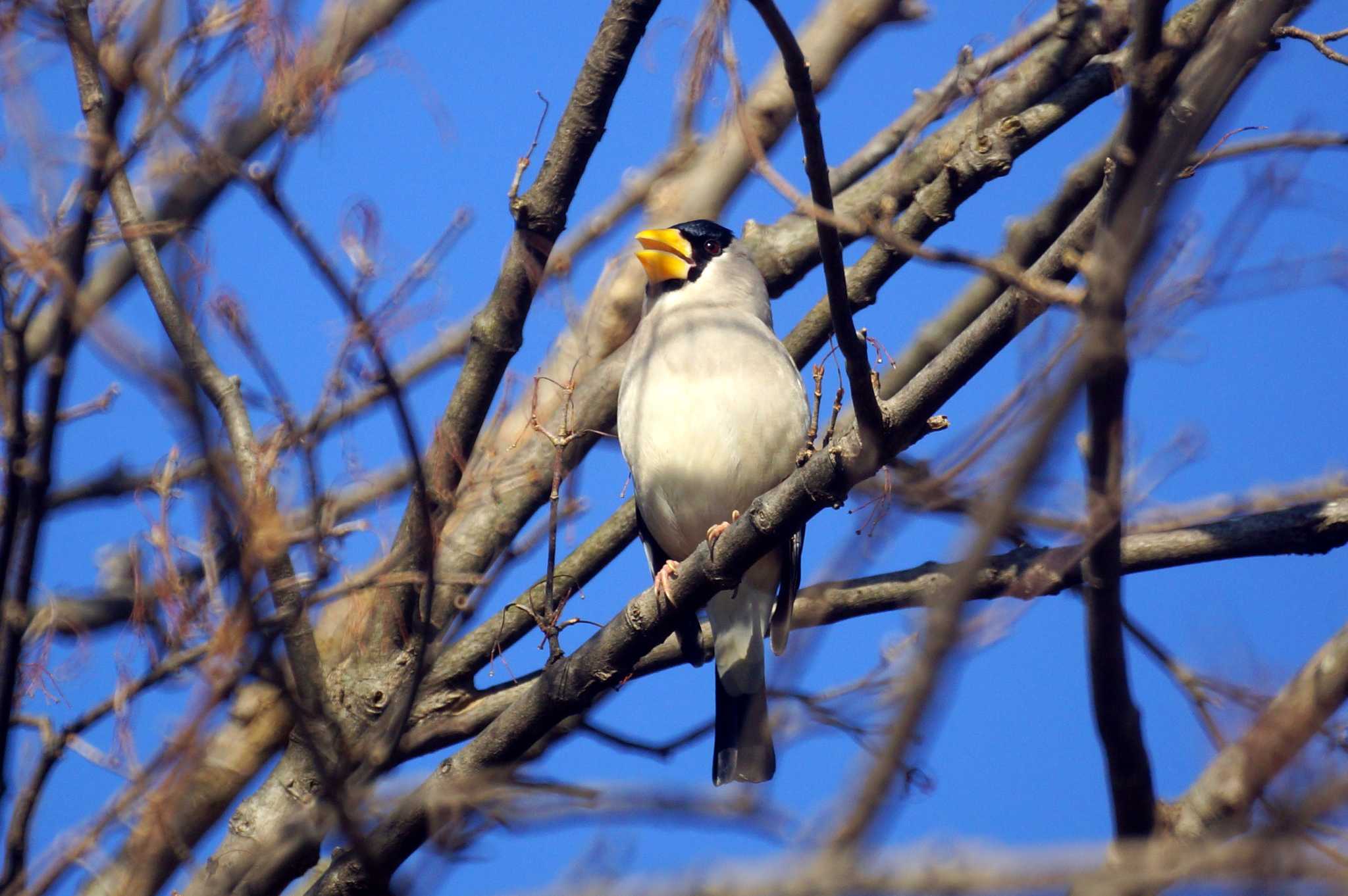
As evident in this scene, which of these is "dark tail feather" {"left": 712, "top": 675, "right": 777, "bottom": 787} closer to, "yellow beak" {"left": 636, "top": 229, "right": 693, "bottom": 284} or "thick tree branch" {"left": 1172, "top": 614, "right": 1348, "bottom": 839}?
"yellow beak" {"left": 636, "top": 229, "right": 693, "bottom": 284}

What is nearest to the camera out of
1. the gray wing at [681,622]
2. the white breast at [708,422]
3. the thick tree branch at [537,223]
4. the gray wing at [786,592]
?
the gray wing at [681,622]

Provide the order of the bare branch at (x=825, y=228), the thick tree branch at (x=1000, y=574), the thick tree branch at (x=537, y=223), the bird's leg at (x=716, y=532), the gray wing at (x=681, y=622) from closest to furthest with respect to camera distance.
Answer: the bare branch at (x=825, y=228) → the bird's leg at (x=716, y=532) → the thick tree branch at (x=1000, y=574) → the gray wing at (x=681, y=622) → the thick tree branch at (x=537, y=223)

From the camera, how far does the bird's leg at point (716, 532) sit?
3943mm

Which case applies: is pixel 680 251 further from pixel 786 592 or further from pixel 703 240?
pixel 786 592

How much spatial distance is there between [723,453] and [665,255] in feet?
4.02

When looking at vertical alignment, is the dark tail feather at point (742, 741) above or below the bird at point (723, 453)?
below

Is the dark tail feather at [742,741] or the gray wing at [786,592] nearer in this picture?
the dark tail feather at [742,741]

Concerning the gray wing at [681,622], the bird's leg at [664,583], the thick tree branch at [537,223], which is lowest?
the bird's leg at [664,583]

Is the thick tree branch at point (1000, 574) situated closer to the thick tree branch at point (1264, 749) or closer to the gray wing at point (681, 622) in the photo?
the gray wing at point (681, 622)

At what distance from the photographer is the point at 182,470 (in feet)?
13.4

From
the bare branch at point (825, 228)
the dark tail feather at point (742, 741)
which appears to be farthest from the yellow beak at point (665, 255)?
the bare branch at point (825, 228)

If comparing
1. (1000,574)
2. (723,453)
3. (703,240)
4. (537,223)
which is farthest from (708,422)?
(1000,574)

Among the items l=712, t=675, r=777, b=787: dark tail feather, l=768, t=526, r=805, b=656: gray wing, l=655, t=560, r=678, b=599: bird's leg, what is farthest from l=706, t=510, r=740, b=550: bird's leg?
Result: l=712, t=675, r=777, b=787: dark tail feather

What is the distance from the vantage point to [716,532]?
4.55 meters
